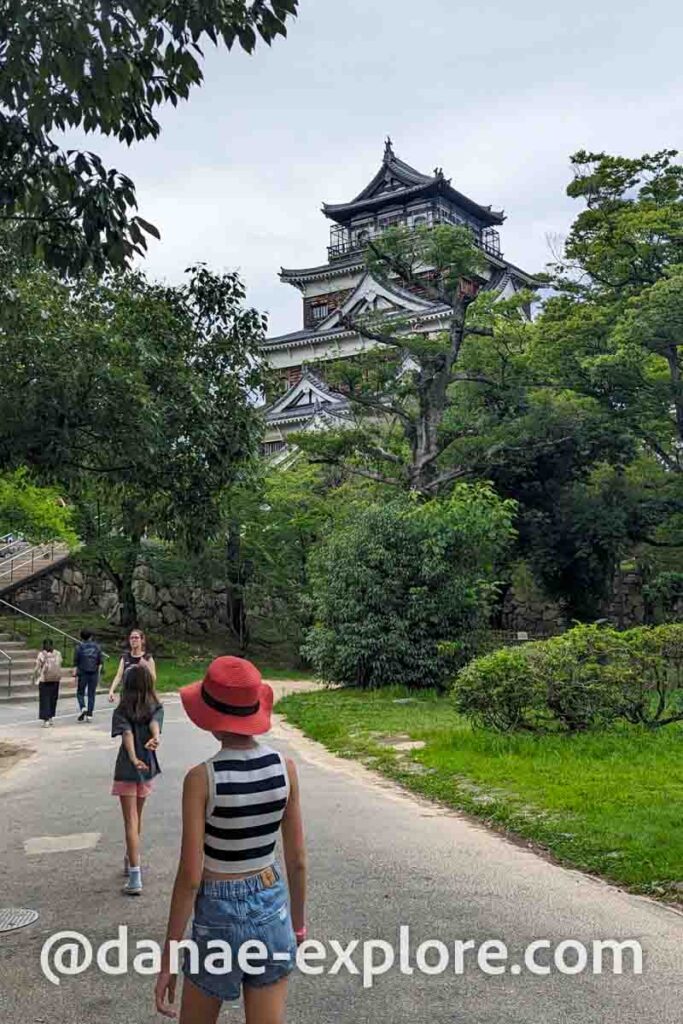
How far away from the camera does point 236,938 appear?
3051 millimetres

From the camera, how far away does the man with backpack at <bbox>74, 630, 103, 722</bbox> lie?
17266 millimetres

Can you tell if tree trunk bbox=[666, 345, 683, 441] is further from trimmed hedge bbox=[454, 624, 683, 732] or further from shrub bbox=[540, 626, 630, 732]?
shrub bbox=[540, 626, 630, 732]

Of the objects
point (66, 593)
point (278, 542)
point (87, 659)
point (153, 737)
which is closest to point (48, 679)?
point (87, 659)

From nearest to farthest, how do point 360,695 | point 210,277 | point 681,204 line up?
point 210,277
point 360,695
point 681,204

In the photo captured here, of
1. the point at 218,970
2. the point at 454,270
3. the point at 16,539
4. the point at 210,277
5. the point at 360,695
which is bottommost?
the point at 360,695

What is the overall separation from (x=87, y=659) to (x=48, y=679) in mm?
1262

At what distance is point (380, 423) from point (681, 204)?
43.7 feet

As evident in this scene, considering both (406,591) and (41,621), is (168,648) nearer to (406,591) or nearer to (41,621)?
(41,621)

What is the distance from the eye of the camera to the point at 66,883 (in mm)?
6395

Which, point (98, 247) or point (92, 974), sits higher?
point (98, 247)

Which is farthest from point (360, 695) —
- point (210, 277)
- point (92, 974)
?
point (92, 974)

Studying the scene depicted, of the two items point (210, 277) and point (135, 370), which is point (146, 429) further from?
point (210, 277)

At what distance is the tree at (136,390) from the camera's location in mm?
9039

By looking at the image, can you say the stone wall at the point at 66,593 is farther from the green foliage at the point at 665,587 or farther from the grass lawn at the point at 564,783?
the grass lawn at the point at 564,783
